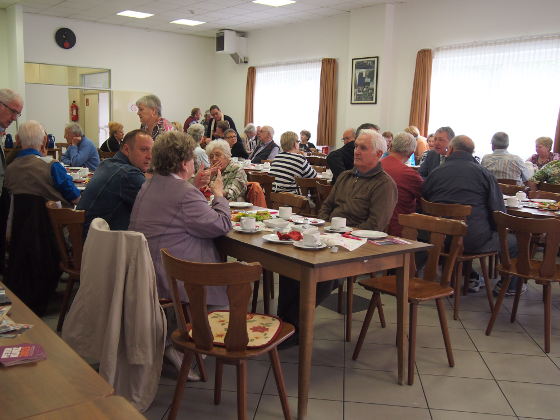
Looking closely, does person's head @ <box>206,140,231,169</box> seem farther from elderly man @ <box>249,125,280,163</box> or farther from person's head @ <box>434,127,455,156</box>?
elderly man @ <box>249,125,280,163</box>

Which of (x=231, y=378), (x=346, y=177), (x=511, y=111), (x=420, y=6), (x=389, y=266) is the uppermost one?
(x=420, y=6)

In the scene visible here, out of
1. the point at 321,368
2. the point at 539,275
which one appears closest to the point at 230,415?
the point at 321,368

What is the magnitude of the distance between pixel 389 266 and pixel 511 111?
6138 mm

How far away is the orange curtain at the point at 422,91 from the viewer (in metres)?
8.41

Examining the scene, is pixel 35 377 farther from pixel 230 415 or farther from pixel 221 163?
pixel 221 163

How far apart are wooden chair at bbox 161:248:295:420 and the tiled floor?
0.32 meters

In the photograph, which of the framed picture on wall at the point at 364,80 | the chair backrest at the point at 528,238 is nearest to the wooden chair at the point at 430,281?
the chair backrest at the point at 528,238

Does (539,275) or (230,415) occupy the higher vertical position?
(539,275)

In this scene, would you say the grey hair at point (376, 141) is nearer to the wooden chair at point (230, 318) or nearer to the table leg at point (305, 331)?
the table leg at point (305, 331)

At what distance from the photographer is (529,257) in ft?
10.2

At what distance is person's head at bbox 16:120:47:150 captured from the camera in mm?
3327

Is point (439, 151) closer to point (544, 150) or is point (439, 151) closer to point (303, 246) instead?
point (544, 150)

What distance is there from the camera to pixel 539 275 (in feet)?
10.1

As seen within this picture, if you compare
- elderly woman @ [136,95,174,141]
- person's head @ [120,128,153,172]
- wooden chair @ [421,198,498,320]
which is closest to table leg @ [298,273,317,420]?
person's head @ [120,128,153,172]
